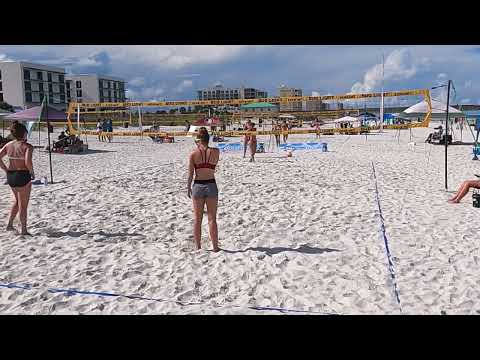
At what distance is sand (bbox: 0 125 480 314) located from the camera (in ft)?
9.55

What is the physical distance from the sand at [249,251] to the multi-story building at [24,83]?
2149 inches

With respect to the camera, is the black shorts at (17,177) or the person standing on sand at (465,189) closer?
the black shorts at (17,177)

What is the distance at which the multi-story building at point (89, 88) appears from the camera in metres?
68.8

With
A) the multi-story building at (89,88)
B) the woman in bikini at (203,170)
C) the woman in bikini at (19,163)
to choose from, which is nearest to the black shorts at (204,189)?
the woman in bikini at (203,170)

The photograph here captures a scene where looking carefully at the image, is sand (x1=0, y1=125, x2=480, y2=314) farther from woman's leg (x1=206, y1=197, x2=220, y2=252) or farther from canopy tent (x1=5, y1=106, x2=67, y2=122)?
canopy tent (x1=5, y1=106, x2=67, y2=122)

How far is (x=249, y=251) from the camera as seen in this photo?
3898 millimetres

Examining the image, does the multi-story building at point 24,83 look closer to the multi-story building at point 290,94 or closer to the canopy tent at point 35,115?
the multi-story building at point 290,94

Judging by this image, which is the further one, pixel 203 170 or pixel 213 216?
pixel 213 216

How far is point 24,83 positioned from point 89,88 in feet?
48.2

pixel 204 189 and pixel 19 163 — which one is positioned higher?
pixel 19 163

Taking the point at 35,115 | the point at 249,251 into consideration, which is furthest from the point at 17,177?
the point at 35,115

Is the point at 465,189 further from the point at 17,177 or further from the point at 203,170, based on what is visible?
the point at 17,177

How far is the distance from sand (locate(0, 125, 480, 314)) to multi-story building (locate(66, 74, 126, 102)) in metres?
66.7
